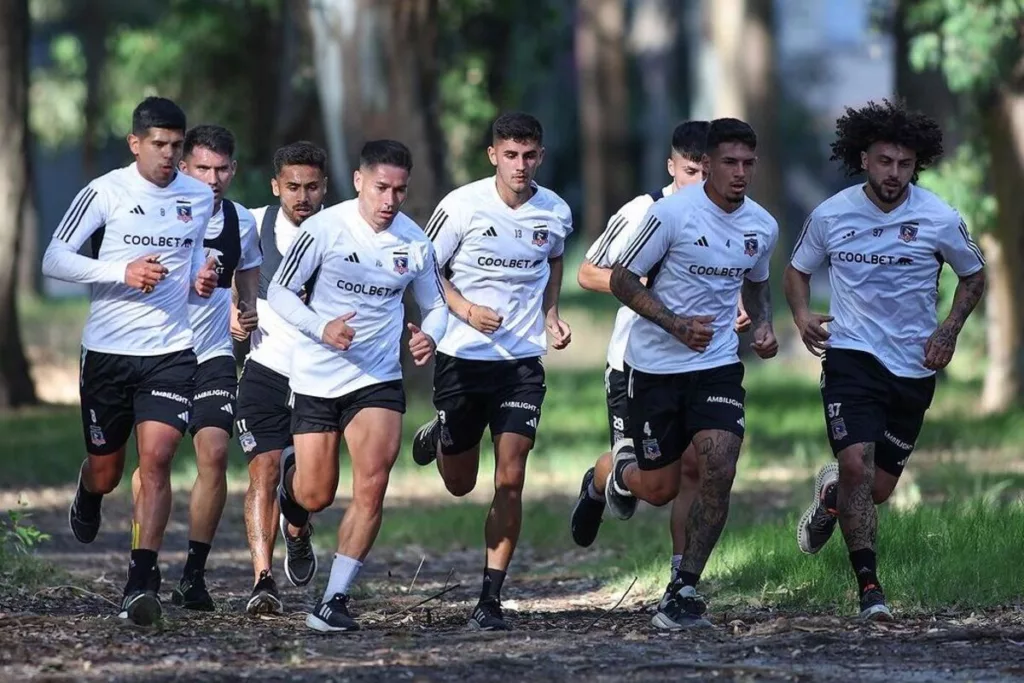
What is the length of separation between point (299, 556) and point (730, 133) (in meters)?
3.51

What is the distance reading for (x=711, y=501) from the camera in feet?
36.3

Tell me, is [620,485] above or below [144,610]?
above

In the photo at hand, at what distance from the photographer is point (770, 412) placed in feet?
82.5

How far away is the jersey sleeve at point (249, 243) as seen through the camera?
1225 centimetres

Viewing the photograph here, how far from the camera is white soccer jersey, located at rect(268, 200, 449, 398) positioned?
10.9m

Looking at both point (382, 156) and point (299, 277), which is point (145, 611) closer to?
point (299, 277)

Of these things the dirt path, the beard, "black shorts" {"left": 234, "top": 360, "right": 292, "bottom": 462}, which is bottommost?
the dirt path

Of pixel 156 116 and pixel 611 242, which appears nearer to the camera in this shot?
pixel 156 116

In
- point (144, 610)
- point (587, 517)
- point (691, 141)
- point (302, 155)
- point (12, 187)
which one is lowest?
point (144, 610)

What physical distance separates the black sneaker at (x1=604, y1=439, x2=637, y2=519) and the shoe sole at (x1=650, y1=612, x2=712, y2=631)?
5.01 feet

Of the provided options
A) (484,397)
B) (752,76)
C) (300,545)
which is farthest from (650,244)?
(752,76)

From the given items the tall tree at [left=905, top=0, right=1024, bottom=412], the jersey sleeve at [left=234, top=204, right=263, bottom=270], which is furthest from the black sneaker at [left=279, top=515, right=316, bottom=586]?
the tall tree at [left=905, top=0, right=1024, bottom=412]

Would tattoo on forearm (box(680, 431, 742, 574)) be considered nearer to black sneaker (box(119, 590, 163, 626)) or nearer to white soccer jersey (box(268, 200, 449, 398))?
white soccer jersey (box(268, 200, 449, 398))

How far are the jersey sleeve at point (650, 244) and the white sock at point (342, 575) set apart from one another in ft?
6.51
